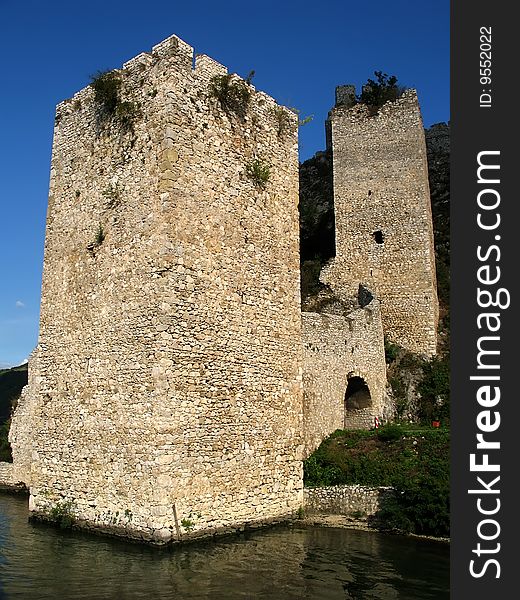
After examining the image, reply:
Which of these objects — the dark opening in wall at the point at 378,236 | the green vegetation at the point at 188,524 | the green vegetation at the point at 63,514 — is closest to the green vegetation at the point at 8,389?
the green vegetation at the point at 63,514

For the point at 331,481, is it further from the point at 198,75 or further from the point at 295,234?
the point at 198,75

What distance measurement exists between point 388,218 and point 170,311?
15725 mm

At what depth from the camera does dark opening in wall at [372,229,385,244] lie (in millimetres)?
25250

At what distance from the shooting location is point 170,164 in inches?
465

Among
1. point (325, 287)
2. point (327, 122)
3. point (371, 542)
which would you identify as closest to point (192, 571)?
point (371, 542)

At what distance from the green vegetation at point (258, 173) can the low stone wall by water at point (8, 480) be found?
1296 centimetres

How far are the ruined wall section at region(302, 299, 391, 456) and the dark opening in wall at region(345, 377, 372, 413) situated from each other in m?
0.10

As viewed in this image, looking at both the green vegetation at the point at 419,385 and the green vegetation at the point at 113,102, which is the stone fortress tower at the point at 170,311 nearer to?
the green vegetation at the point at 113,102

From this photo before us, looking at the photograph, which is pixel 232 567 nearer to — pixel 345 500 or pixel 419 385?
pixel 345 500

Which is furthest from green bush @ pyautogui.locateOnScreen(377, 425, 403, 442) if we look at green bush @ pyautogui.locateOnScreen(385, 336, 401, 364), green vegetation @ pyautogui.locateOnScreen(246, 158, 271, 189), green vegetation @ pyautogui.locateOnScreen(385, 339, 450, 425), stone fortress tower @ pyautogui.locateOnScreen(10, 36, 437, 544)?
green bush @ pyautogui.locateOnScreen(385, 336, 401, 364)

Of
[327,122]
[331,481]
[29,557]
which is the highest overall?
[327,122]

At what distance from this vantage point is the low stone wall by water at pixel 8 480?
20.4m

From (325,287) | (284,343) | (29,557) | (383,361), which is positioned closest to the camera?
(29,557)

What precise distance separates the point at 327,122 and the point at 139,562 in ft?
A: 108
